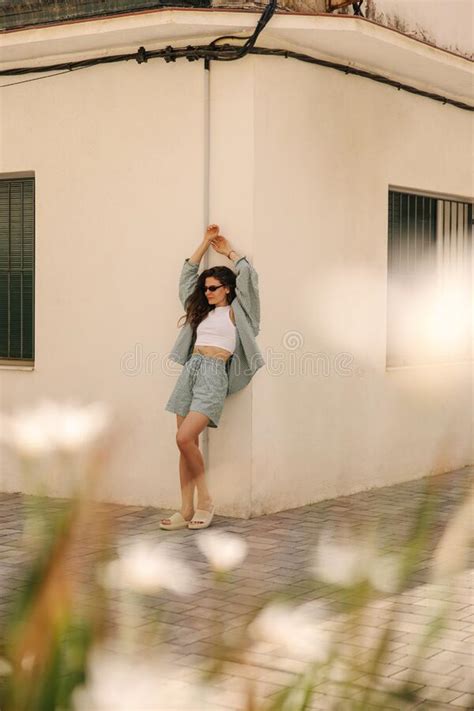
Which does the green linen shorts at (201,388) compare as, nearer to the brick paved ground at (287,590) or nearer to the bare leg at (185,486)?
the bare leg at (185,486)

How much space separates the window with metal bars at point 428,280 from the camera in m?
9.80

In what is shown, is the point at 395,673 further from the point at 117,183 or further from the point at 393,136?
the point at 393,136

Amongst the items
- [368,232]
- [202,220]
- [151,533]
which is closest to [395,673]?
[151,533]

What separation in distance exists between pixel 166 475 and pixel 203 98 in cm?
269

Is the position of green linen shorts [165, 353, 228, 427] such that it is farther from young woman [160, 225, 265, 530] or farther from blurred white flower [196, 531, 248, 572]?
blurred white flower [196, 531, 248, 572]

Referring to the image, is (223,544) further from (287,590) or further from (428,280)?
(287,590)

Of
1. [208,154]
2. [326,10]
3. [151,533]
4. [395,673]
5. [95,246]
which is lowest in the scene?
[151,533]

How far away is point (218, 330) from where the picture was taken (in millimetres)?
7496

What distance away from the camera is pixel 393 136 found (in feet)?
30.8

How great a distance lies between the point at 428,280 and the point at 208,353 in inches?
138

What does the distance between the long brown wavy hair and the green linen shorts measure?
0.25 meters

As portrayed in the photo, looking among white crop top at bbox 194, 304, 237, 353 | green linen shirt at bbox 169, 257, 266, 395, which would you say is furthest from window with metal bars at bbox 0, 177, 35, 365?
white crop top at bbox 194, 304, 237, 353

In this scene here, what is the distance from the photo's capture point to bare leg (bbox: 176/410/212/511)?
7297 millimetres

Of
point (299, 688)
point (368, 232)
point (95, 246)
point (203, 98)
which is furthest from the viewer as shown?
point (368, 232)
